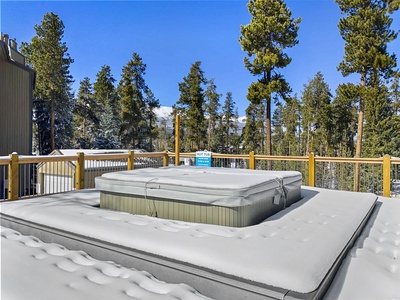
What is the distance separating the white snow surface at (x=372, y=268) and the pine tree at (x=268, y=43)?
33.4ft

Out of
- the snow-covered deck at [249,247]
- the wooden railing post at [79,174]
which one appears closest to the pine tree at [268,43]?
the wooden railing post at [79,174]

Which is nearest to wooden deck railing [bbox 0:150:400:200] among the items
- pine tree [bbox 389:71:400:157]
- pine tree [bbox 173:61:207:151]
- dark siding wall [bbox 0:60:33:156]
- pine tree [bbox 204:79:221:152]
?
dark siding wall [bbox 0:60:33:156]

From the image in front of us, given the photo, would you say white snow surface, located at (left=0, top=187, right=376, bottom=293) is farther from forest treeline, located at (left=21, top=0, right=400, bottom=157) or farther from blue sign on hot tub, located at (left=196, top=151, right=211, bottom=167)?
forest treeline, located at (left=21, top=0, right=400, bottom=157)

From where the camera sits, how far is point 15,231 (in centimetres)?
303

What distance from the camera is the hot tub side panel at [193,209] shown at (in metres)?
2.65

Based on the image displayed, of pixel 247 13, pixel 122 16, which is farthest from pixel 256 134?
pixel 122 16

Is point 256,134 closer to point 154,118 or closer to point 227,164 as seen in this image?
point 154,118

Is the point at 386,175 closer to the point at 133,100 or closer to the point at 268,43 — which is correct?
the point at 268,43

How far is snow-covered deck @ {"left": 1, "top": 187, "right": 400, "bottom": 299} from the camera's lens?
1652mm

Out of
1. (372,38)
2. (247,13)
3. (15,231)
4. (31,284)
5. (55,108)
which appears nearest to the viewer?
(31,284)

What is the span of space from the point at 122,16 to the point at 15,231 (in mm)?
8439

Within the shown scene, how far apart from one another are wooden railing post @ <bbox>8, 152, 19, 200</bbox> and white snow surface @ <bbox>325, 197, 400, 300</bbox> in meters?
4.49

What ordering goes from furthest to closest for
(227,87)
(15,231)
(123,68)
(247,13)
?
(227,87) → (123,68) → (247,13) → (15,231)

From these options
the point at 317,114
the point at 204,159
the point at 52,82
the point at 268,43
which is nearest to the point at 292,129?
the point at 317,114
